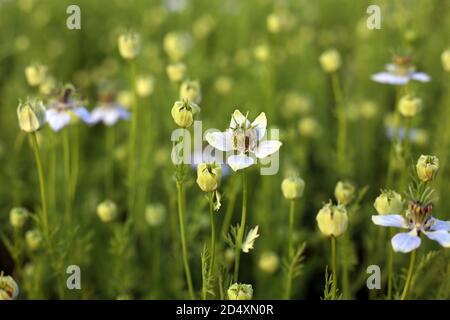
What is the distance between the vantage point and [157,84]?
9.40 feet

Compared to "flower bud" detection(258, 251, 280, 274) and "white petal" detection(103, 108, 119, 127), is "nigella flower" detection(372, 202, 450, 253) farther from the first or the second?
"white petal" detection(103, 108, 119, 127)

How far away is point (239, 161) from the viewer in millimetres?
1277

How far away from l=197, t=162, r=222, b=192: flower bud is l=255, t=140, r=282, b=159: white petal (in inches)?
4.9

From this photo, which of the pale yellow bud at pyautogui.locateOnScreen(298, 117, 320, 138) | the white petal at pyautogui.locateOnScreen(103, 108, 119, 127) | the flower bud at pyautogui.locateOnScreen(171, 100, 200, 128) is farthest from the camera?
the pale yellow bud at pyautogui.locateOnScreen(298, 117, 320, 138)

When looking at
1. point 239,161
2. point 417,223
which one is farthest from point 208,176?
point 417,223

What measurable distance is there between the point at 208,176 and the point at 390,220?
0.38 m

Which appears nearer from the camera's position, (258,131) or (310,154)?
(258,131)

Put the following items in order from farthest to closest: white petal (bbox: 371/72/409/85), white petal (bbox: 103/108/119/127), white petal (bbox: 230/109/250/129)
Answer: white petal (bbox: 103/108/119/127)
white petal (bbox: 371/72/409/85)
white petal (bbox: 230/109/250/129)

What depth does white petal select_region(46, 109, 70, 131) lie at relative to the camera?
1783mm

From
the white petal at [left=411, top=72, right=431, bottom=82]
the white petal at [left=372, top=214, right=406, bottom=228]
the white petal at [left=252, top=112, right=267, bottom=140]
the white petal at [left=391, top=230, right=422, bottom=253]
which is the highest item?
the white petal at [left=411, top=72, right=431, bottom=82]

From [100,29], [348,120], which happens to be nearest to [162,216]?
[348,120]

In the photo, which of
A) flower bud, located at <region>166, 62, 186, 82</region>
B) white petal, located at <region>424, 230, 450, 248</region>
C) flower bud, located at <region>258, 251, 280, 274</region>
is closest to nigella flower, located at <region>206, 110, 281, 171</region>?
white petal, located at <region>424, 230, 450, 248</region>

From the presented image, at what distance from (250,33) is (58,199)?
1.66 m
